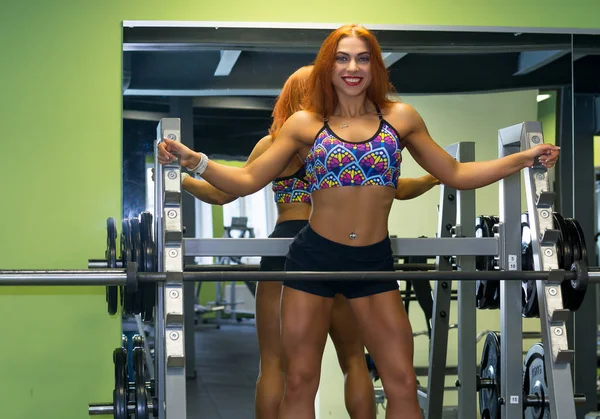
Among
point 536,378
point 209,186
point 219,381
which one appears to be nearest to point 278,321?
point 209,186

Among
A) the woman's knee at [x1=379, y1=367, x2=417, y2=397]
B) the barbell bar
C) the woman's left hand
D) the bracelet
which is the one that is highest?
the woman's left hand

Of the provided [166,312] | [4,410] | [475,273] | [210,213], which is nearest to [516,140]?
[475,273]

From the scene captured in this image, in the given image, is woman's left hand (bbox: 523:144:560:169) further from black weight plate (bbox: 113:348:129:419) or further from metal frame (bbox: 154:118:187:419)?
black weight plate (bbox: 113:348:129:419)

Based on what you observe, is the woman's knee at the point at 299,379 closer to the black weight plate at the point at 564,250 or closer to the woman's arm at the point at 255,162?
the woman's arm at the point at 255,162

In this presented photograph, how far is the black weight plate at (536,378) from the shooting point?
351cm

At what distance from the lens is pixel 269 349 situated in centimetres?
326

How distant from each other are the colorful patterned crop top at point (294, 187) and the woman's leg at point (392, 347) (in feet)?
2.24

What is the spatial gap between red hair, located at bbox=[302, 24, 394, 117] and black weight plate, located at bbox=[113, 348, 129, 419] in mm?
1299

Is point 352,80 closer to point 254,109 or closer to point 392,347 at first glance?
point 392,347

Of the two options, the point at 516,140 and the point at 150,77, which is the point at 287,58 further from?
the point at 516,140

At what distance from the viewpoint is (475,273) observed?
9.07 feet

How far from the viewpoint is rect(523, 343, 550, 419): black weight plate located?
11.5 ft

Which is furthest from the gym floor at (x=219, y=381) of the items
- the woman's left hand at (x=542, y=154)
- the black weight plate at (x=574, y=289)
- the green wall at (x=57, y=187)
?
the woman's left hand at (x=542, y=154)

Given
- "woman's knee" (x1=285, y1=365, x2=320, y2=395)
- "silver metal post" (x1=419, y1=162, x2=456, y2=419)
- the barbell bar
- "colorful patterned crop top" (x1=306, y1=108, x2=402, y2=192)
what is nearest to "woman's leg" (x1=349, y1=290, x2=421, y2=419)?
the barbell bar
